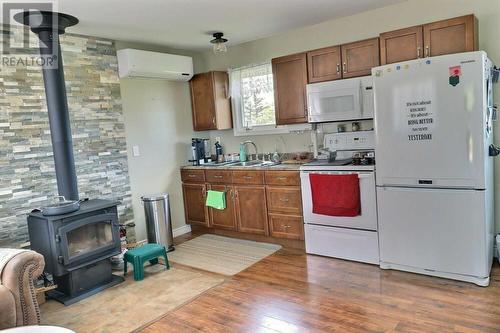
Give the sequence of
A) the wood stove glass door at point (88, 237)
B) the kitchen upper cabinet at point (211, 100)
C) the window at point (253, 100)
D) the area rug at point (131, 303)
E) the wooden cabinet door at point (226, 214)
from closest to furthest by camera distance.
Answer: the area rug at point (131, 303) < the wood stove glass door at point (88, 237) < the wooden cabinet door at point (226, 214) < the window at point (253, 100) < the kitchen upper cabinet at point (211, 100)

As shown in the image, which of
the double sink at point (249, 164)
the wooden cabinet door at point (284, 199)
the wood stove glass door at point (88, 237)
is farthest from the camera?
the double sink at point (249, 164)

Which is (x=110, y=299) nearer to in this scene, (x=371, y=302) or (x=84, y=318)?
(x=84, y=318)

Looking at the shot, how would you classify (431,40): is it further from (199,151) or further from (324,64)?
(199,151)

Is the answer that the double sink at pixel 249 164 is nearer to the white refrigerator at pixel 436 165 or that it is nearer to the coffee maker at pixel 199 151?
the coffee maker at pixel 199 151

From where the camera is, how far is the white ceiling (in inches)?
121

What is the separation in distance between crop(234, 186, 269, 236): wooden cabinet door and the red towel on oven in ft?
2.32

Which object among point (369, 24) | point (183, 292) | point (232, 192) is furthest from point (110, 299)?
point (369, 24)

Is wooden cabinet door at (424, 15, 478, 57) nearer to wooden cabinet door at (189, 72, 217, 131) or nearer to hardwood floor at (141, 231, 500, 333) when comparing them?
hardwood floor at (141, 231, 500, 333)

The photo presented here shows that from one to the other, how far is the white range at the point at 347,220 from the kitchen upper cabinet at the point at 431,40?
842 mm

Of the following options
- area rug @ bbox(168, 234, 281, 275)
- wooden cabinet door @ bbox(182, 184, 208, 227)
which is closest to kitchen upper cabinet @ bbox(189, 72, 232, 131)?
wooden cabinet door @ bbox(182, 184, 208, 227)

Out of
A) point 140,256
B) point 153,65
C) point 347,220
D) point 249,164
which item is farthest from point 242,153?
point 140,256

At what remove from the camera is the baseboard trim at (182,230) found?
4801 mm

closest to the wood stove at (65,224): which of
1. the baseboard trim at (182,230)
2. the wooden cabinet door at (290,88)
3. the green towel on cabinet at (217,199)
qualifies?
the green towel on cabinet at (217,199)
